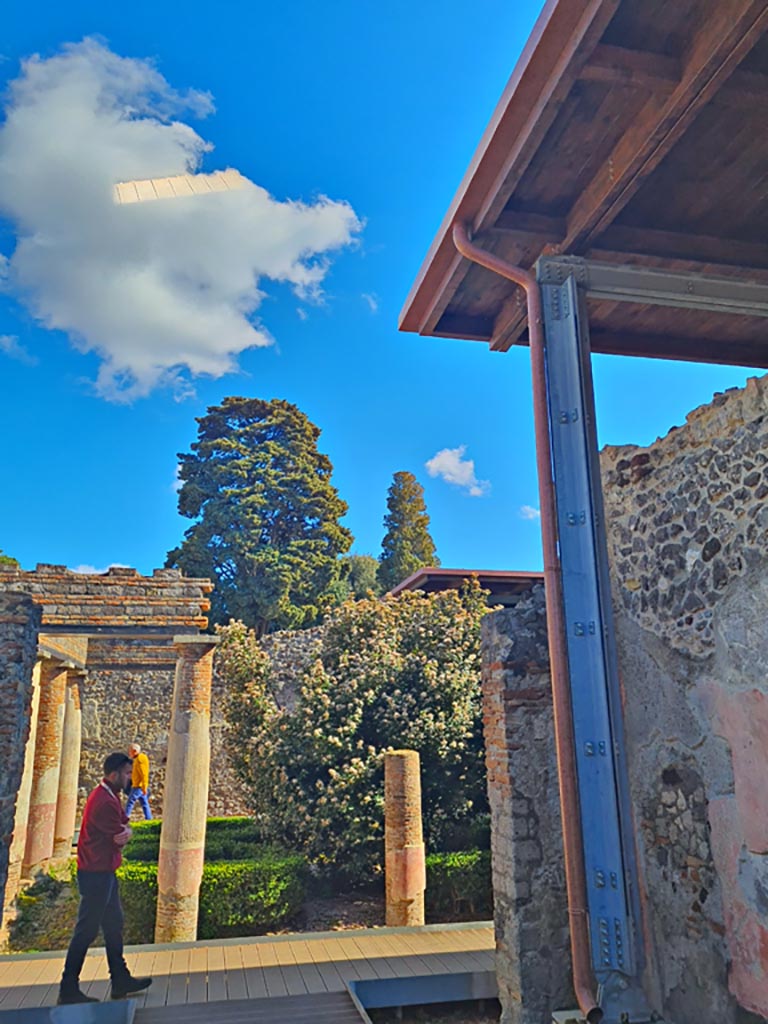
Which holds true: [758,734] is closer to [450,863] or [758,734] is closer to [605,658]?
[605,658]

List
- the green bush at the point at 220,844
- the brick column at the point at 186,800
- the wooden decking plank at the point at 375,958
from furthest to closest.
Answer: the green bush at the point at 220,844 < the brick column at the point at 186,800 < the wooden decking plank at the point at 375,958

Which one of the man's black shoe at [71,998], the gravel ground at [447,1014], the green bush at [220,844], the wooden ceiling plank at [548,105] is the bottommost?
the gravel ground at [447,1014]

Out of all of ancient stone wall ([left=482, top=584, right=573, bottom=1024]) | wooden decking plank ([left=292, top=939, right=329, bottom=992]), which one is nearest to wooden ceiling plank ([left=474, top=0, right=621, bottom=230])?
ancient stone wall ([left=482, top=584, right=573, bottom=1024])

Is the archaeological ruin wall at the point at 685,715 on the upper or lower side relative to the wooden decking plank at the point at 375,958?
upper

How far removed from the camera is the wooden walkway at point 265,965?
5.11 m

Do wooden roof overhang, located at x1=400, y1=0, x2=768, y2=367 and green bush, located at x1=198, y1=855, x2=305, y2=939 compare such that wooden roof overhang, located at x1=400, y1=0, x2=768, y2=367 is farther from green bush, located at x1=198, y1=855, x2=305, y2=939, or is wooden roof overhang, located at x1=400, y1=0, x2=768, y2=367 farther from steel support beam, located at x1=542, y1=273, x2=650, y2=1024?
green bush, located at x1=198, y1=855, x2=305, y2=939

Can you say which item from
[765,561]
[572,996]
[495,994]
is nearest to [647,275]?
[765,561]

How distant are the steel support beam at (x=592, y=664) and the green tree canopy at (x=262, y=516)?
18595 millimetres

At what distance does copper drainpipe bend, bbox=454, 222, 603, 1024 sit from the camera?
318 centimetres

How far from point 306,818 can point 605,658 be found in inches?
224

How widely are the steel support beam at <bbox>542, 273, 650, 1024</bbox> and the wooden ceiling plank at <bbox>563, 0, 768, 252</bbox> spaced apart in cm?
35

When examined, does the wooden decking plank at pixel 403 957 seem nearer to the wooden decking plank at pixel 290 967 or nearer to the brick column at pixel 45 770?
the wooden decking plank at pixel 290 967

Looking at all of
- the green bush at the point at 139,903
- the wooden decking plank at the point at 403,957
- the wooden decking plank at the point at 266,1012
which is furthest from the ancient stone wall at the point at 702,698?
the green bush at the point at 139,903

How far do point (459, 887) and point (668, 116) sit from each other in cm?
740
